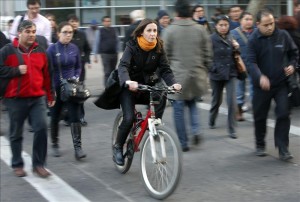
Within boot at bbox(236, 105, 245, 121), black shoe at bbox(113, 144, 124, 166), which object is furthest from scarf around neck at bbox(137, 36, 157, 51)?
boot at bbox(236, 105, 245, 121)

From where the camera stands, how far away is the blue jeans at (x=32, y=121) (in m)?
6.57

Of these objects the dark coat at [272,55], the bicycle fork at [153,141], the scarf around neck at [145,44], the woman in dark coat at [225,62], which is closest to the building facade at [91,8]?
the woman in dark coat at [225,62]

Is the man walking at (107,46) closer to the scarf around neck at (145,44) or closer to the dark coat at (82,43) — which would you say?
the dark coat at (82,43)

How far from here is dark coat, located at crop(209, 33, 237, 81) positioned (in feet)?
27.5

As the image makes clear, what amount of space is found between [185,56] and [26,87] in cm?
210

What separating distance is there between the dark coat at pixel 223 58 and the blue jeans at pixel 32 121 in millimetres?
2844

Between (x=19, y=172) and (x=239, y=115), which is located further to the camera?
(x=239, y=115)

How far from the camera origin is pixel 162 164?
18.5ft

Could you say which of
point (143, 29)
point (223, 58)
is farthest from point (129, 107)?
point (223, 58)

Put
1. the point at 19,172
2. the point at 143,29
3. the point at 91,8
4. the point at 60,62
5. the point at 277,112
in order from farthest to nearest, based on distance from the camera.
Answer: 1. the point at 91,8
2. the point at 60,62
3. the point at 277,112
4. the point at 19,172
5. the point at 143,29

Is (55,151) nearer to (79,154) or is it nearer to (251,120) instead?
(79,154)

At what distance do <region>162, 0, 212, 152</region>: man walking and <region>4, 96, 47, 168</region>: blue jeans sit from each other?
1.74 m

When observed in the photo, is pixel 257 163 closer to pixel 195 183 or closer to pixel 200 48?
pixel 195 183

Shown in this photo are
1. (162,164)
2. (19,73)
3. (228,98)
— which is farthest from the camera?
(228,98)
